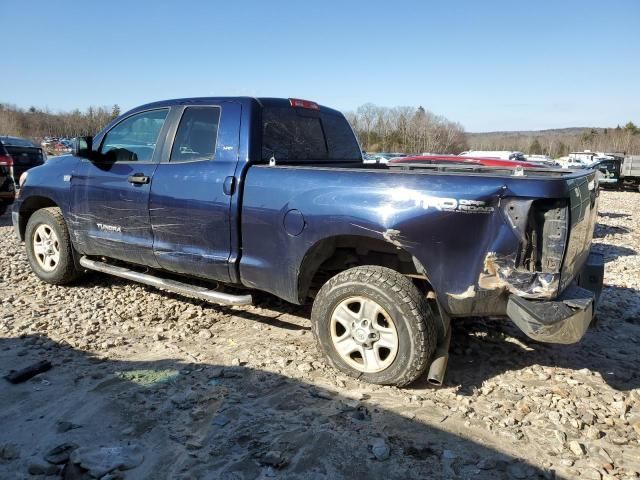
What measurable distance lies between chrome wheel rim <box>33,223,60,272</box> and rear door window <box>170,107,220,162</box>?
204 cm

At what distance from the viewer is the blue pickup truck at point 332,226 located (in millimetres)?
2936

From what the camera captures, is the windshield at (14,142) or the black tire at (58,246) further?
the windshield at (14,142)

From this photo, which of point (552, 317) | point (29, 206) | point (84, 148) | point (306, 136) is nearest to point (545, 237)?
point (552, 317)

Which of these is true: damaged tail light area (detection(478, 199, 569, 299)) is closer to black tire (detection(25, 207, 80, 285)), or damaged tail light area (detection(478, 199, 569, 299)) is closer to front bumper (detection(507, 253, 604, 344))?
front bumper (detection(507, 253, 604, 344))

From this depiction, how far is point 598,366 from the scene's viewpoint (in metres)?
3.88

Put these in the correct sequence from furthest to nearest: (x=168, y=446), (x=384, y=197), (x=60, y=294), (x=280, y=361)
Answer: (x=60, y=294) → (x=280, y=361) → (x=384, y=197) → (x=168, y=446)

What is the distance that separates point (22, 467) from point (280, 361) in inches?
69.4

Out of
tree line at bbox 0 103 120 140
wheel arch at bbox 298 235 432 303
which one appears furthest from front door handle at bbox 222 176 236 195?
tree line at bbox 0 103 120 140

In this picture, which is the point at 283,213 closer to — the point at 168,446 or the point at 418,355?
the point at 418,355

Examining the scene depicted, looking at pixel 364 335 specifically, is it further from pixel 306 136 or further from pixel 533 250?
pixel 306 136

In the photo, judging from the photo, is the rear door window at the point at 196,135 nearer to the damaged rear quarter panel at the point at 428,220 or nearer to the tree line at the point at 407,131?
the damaged rear quarter panel at the point at 428,220

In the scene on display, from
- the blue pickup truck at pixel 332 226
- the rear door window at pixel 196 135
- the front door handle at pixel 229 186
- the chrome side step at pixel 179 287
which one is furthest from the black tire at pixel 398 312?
the rear door window at pixel 196 135

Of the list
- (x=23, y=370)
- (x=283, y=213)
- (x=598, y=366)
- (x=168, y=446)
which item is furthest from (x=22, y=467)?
(x=598, y=366)

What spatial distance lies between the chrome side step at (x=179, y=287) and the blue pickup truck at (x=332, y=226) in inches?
0.8
